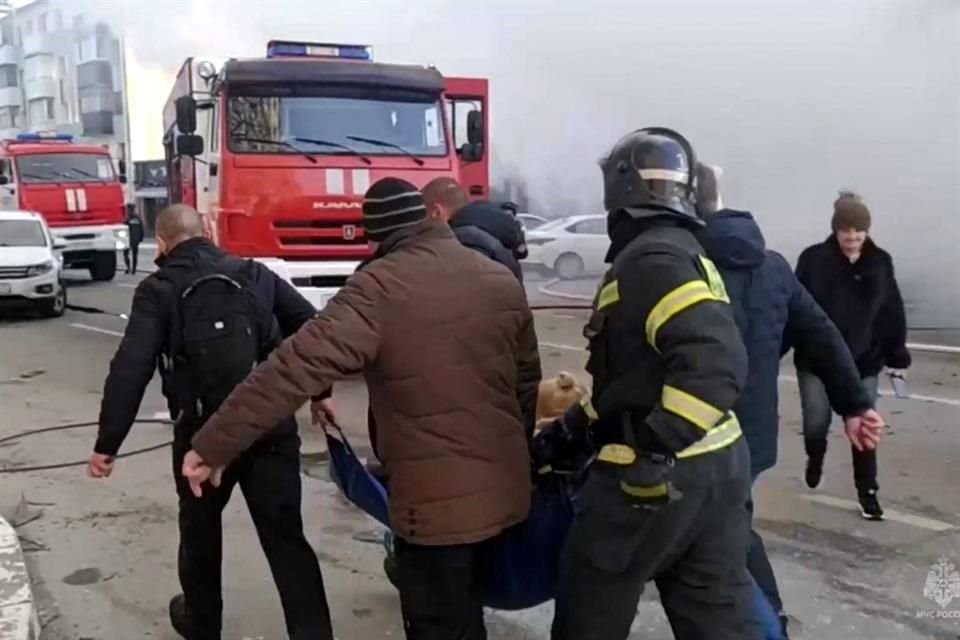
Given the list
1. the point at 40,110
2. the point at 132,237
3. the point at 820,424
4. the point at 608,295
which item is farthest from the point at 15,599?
the point at 40,110

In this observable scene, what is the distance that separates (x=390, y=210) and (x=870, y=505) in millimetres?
3407

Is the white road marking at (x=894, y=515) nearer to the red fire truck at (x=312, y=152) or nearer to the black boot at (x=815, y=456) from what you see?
the black boot at (x=815, y=456)

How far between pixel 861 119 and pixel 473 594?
11.7m

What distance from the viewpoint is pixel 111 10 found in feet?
65.9

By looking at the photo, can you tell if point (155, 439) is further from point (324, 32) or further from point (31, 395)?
point (324, 32)

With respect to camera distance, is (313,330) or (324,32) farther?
(324,32)

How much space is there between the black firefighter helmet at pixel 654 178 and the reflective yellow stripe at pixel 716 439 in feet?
1.71

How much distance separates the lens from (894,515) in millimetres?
5289

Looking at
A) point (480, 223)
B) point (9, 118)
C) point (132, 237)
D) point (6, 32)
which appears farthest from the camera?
point (9, 118)

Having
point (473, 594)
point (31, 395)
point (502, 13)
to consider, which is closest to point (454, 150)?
point (31, 395)

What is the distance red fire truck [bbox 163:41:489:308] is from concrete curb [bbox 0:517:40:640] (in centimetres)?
449

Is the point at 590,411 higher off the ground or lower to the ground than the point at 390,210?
lower

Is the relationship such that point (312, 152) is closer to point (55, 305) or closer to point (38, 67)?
point (55, 305)

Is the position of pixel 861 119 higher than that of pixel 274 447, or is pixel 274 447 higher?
pixel 861 119
